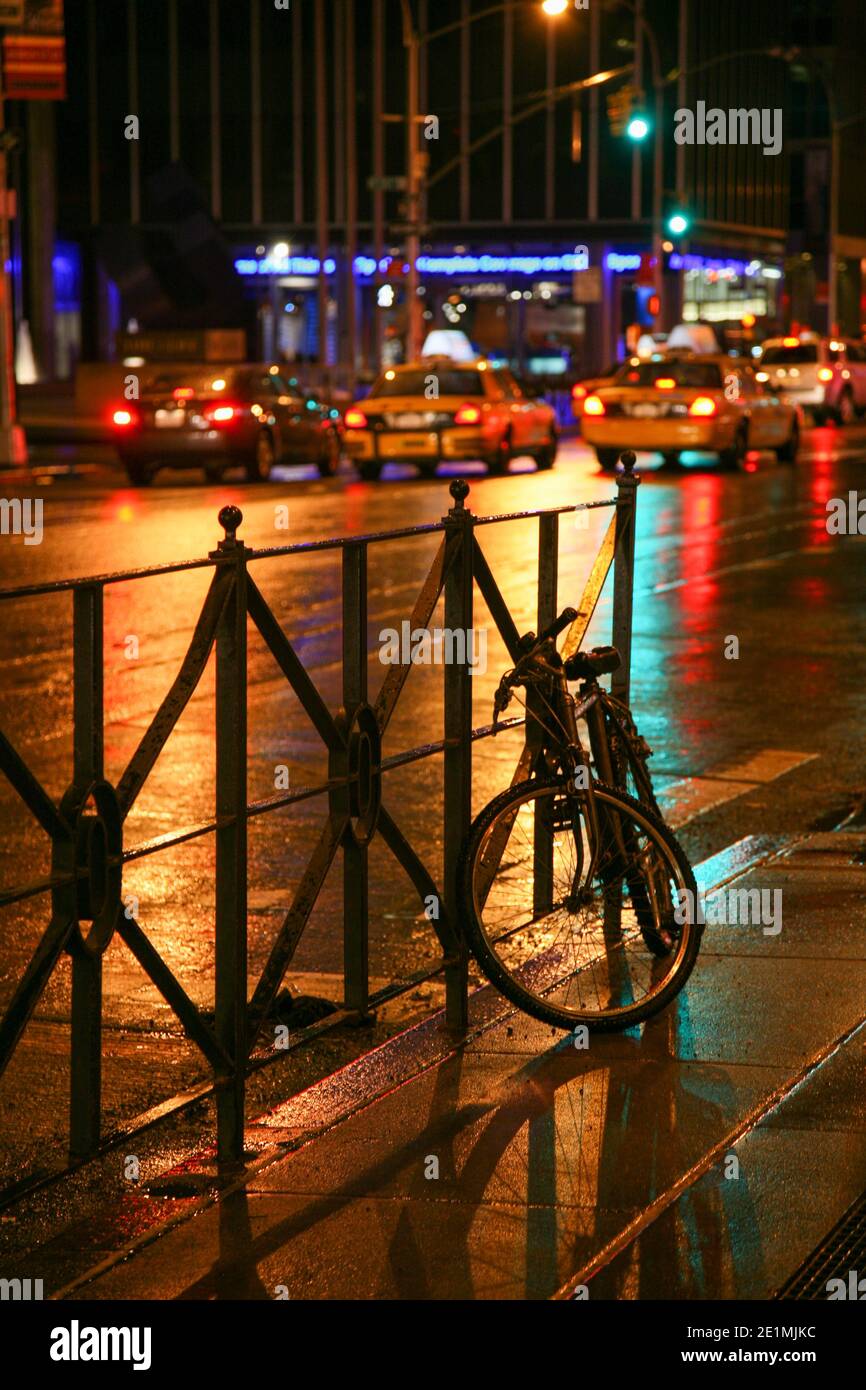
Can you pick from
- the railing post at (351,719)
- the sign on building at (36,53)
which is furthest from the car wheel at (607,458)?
the railing post at (351,719)

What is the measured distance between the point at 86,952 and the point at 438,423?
2594 centimetres

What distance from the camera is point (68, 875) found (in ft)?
16.3

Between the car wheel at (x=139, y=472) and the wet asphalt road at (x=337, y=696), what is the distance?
11.4ft

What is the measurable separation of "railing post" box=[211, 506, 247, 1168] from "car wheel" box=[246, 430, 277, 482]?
83.1ft

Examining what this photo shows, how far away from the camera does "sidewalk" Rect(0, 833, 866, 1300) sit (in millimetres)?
4531

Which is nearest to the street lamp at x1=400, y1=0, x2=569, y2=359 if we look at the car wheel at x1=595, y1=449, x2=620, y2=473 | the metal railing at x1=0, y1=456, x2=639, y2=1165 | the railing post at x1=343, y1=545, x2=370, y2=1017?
the car wheel at x1=595, y1=449, x2=620, y2=473

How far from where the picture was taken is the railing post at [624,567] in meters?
7.41

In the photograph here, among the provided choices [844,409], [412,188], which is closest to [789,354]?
[844,409]

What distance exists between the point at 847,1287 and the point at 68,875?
6.20 ft

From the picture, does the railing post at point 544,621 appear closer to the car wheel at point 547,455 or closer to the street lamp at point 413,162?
the car wheel at point 547,455

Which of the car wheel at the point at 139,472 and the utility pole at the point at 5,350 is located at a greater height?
the utility pole at the point at 5,350

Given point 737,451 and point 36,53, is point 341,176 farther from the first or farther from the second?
point 36,53
